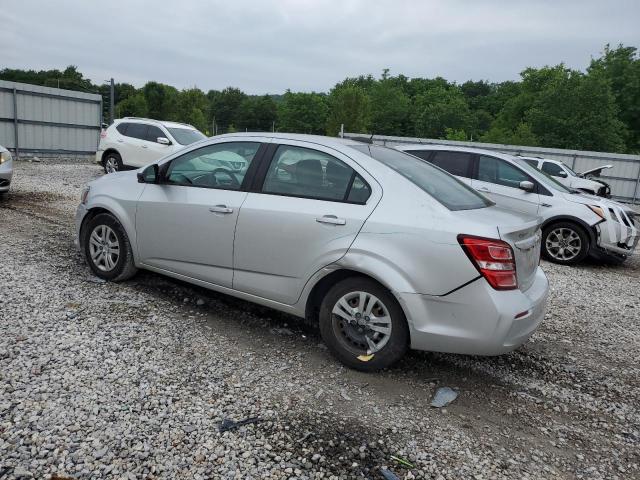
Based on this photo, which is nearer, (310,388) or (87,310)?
(310,388)

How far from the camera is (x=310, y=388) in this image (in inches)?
134

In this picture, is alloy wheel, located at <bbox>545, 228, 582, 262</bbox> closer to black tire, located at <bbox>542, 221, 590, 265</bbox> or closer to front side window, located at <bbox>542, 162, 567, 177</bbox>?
black tire, located at <bbox>542, 221, 590, 265</bbox>

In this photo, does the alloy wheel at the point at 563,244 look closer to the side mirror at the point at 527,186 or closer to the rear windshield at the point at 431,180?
the side mirror at the point at 527,186

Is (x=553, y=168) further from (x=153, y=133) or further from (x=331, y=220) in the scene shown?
(x=331, y=220)

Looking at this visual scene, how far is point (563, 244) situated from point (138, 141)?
11.3 meters

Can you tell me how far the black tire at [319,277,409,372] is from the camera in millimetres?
3398

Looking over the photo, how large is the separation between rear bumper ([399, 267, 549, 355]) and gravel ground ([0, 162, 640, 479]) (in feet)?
1.44

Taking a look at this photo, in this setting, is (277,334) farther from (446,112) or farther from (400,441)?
(446,112)

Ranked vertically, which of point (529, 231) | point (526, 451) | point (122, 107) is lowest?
point (526, 451)

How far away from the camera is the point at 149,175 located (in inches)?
183

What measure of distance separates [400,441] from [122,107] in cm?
7559

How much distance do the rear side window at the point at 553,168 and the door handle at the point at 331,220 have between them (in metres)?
12.5

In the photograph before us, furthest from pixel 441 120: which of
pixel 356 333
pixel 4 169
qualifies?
pixel 356 333

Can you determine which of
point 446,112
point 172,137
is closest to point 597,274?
point 172,137
